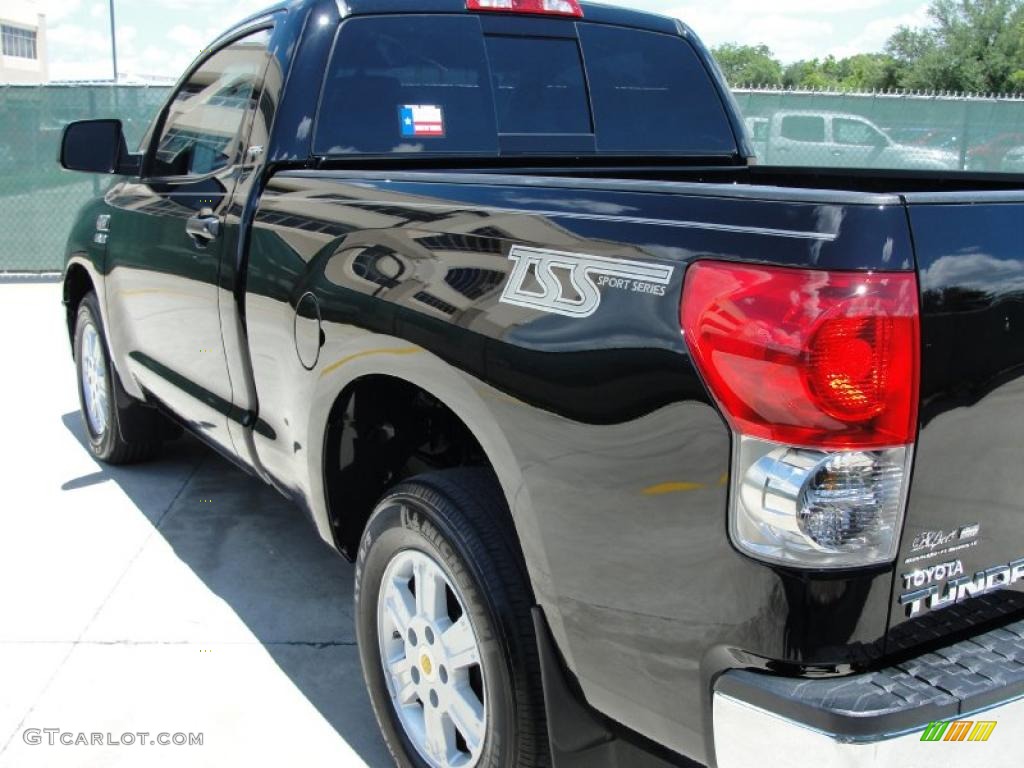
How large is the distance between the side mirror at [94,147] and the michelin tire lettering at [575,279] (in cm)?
276

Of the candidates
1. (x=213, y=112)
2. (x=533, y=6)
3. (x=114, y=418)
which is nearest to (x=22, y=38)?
(x=114, y=418)

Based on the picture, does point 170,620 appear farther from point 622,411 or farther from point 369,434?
point 622,411

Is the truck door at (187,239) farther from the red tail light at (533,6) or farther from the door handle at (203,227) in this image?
the red tail light at (533,6)

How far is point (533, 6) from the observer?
3.75 meters

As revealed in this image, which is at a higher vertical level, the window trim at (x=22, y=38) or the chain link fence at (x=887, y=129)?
the window trim at (x=22, y=38)

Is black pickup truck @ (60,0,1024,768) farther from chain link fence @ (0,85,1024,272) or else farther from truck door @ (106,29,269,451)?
chain link fence @ (0,85,1024,272)

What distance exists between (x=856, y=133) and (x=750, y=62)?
102 meters

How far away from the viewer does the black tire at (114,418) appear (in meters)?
4.81

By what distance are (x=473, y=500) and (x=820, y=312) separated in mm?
993

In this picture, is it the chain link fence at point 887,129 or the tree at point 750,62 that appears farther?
the tree at point 750,62

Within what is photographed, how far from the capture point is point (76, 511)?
15.2ft

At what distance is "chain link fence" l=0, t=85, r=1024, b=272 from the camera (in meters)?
11.5

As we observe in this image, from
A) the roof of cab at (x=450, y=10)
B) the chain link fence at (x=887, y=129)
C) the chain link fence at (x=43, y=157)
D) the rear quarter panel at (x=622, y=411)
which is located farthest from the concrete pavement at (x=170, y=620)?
the chain link fence at (x=887, y=129)

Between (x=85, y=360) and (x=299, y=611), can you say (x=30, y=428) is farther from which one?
(x=299, y=611)
